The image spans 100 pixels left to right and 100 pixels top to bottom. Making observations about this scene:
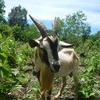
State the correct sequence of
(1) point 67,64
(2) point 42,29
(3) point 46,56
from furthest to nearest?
1. (1) point 67,64
2. (2) point 42,29
3. (3) point 46,56

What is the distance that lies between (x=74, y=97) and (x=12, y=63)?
170 cm

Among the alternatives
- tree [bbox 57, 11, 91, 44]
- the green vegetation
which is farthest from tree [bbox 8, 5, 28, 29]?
the green vegetation

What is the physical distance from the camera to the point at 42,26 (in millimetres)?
5043

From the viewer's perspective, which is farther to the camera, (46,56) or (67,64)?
(67,64)

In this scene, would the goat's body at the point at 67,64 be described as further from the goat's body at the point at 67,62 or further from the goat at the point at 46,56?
the goat at the point at 46,56

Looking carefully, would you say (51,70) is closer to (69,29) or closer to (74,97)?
(74,97)

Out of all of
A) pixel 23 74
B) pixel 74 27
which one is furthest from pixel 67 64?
pixel 74 27

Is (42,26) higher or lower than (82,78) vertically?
higher

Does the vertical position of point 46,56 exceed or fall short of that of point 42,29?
it falls short

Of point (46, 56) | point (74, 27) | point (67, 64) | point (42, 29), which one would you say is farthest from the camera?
point (74, 27)

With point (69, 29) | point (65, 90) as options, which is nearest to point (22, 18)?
point (69, 29)

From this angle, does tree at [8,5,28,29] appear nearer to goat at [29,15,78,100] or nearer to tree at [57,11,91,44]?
tree at [57,11,91,44]

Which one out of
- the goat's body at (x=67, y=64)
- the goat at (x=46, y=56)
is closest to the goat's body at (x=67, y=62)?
the goat's body at (x=67, y=64)

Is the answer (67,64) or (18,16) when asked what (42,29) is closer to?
(67,64)
